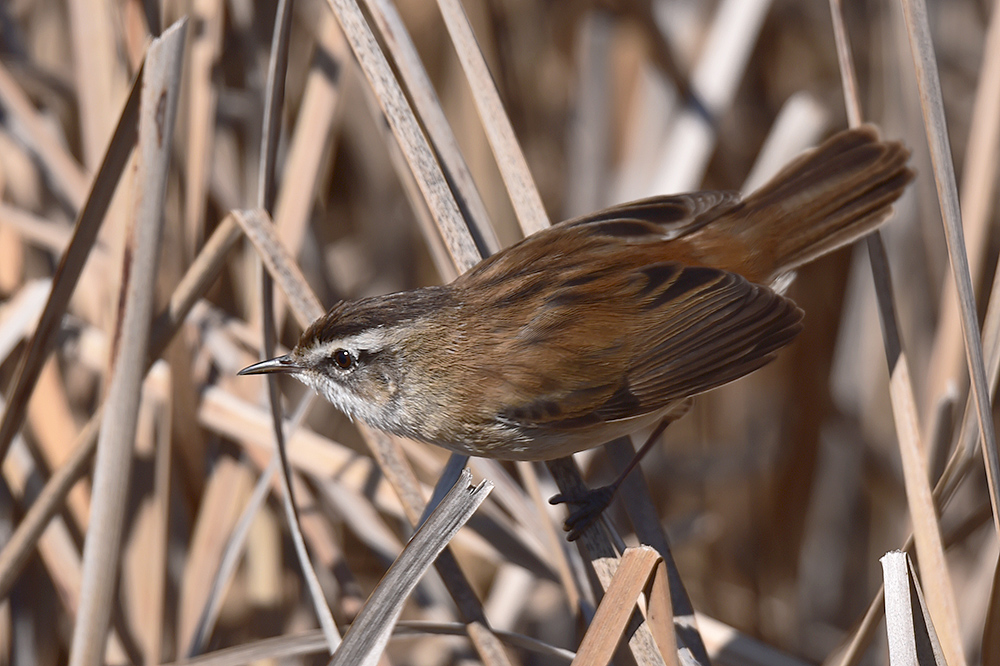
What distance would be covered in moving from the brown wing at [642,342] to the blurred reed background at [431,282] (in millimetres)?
266

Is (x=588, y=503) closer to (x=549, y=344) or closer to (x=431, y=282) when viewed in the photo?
(x=549, y=344)

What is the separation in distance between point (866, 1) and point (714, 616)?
244cm

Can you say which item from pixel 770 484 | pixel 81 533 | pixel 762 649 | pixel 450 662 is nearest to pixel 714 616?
pixel 770 484

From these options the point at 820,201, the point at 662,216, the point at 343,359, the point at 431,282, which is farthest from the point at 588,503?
the point at 431,282

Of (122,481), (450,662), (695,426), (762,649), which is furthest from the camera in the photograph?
(695,426)

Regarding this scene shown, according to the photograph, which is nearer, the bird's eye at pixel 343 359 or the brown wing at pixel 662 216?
the bird's eye at pixel 343 359

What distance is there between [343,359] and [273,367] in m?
0.16

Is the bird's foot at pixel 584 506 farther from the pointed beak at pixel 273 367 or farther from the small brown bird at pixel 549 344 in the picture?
the pointed beak at pixel 273 367

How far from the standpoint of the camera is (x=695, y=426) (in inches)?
141

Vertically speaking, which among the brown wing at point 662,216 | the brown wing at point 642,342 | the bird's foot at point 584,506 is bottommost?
the bird's foot at point 584,506

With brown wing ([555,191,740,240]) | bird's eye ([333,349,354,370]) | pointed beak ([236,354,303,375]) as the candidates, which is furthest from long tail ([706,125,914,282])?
pointed beak ([236,354,303,375])

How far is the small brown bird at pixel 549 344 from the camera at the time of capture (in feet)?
6.19

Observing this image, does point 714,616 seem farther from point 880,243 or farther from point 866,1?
point 866,1

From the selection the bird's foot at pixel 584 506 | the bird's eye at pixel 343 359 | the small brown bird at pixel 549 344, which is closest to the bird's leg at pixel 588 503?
the bird's foot at pixel 584 506
